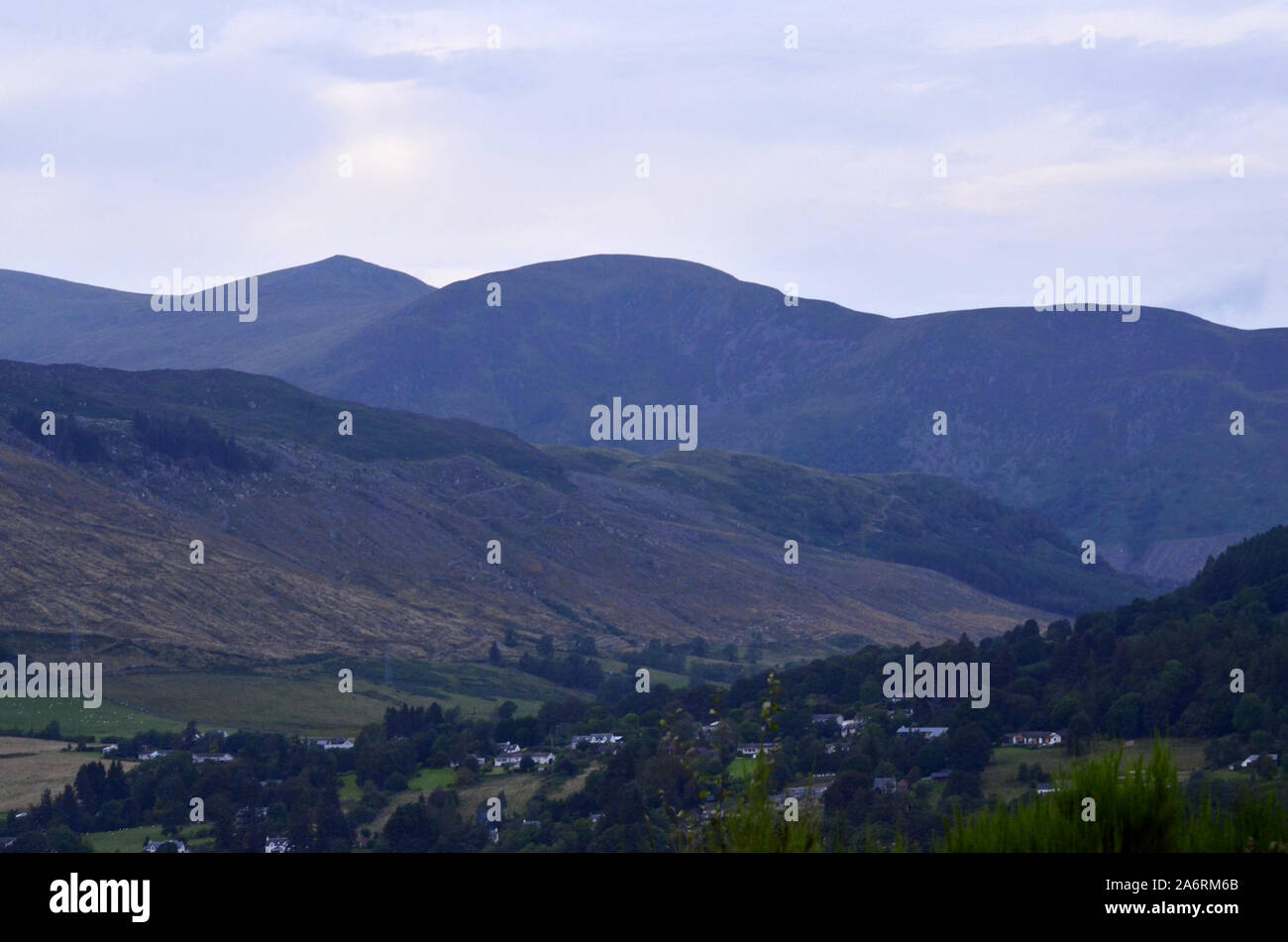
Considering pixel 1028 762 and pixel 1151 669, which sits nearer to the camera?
pixel 1028 762

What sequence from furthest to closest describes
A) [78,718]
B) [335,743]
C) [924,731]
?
[78,718] < [335,743] < [924,731]

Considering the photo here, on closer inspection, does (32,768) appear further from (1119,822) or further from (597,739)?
(1119,822)

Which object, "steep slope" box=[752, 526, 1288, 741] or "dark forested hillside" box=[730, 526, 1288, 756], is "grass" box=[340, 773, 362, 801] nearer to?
"steep slope" box=[752, 526, 1288, 741]

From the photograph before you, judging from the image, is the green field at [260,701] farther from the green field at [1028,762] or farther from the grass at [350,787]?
the green field at [1028,762]

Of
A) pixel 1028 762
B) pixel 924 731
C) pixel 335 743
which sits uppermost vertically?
pixel 924 731

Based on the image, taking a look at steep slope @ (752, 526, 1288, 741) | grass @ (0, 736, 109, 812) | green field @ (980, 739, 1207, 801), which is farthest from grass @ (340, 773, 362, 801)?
green field @ (980, 739, 1207, 801)

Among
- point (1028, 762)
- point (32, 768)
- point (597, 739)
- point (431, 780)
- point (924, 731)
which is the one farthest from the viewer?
point (597, 739)

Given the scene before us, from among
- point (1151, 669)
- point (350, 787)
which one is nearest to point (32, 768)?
point (350, 787)
